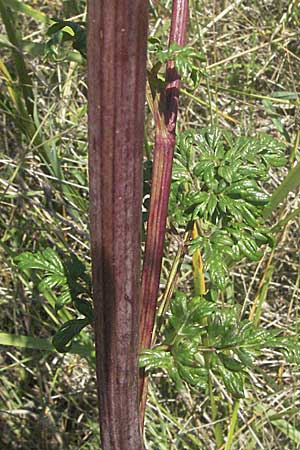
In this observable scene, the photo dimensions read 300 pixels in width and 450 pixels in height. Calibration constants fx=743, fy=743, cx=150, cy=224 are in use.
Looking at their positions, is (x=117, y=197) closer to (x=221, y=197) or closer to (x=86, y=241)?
(x=221, y=197)

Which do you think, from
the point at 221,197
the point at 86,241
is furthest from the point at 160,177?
the point at 86,241

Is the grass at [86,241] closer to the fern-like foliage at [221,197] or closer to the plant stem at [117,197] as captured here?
the fern-like foliage at [221,197]

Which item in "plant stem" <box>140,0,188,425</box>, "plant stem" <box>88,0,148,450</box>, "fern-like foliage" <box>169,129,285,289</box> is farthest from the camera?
"fern-like foliage" <box>169,129,285,289</box>

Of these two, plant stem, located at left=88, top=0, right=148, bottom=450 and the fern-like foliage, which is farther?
the fern-like foliage

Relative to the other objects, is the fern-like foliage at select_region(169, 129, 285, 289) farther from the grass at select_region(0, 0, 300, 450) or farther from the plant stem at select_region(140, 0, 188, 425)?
the grass at select_region(0, 0, 300, 450)

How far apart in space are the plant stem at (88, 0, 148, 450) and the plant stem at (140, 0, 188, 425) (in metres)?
0.07

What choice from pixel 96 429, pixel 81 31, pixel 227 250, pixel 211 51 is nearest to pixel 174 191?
pixel 227 250

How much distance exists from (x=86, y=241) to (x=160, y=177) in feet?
3.09

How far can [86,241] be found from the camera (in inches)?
67.6

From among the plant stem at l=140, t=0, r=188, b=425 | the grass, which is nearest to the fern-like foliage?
the plant stem at l=140, t=0, r=188, b=425

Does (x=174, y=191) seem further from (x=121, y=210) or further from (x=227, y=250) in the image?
(x=121, y=210)

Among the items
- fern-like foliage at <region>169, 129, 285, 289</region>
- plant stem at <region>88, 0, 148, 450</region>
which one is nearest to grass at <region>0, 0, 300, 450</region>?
fern-like foliage at <region>169, 129, 285, 289</region>

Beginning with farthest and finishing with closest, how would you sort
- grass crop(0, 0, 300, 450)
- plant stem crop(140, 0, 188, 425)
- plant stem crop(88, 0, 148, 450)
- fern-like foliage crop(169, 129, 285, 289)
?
grass crop(0, 0, 300, 450), fern-like foliage crop(169, 129, 285, 289), plant stem crop(140, 0, 188, 425), plant stem crop(88, 0, 148, 450)

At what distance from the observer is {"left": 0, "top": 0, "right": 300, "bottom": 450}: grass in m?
1.54
